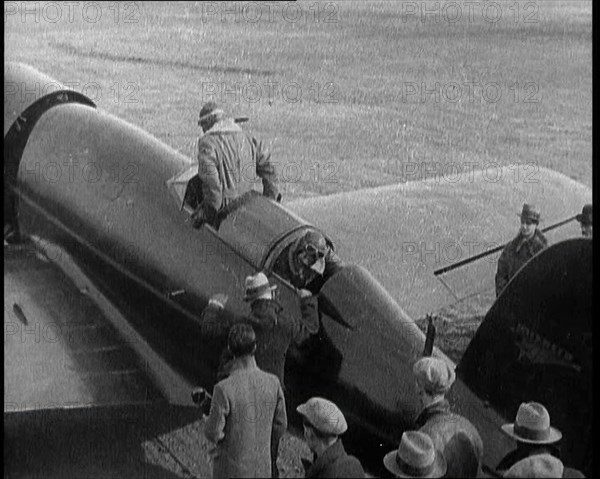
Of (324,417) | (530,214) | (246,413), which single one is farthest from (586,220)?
(246,413)

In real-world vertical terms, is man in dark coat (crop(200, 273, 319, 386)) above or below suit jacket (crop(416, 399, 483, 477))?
above

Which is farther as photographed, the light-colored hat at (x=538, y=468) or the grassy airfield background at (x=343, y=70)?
the grassy airfield background at (x=343, y=70)

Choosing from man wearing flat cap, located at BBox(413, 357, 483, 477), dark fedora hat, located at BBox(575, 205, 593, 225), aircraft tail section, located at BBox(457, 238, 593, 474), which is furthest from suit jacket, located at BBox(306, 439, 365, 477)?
dark fedora hat, located at BBox(575, 205, 593, 225)

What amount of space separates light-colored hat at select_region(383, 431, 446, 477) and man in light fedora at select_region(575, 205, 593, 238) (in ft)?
3.85

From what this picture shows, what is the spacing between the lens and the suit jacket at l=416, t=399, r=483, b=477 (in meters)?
2.09

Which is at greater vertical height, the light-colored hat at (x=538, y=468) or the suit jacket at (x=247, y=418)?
the light-colored hat at (x=538, y=468)

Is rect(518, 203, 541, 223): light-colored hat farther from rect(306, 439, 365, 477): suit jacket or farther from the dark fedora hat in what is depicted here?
rect(306, 439, 365, 477): suit jacket

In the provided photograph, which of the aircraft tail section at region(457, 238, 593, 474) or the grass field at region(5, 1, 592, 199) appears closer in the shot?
the aircraft tail section at region(457, 238, 593, 474)

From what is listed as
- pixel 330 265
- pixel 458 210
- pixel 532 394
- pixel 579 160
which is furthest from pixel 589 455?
pixel 458 210

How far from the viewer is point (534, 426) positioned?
215cm

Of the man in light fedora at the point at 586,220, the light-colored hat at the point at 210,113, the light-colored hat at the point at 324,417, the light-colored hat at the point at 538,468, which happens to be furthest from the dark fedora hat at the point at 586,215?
the light-colored hat at the point at 210,113

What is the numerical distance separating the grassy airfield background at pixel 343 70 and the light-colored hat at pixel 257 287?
0.60 meters

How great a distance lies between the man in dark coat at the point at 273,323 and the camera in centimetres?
246

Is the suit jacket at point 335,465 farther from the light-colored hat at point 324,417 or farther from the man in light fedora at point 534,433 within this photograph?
the man in light fedora at point 534,433
